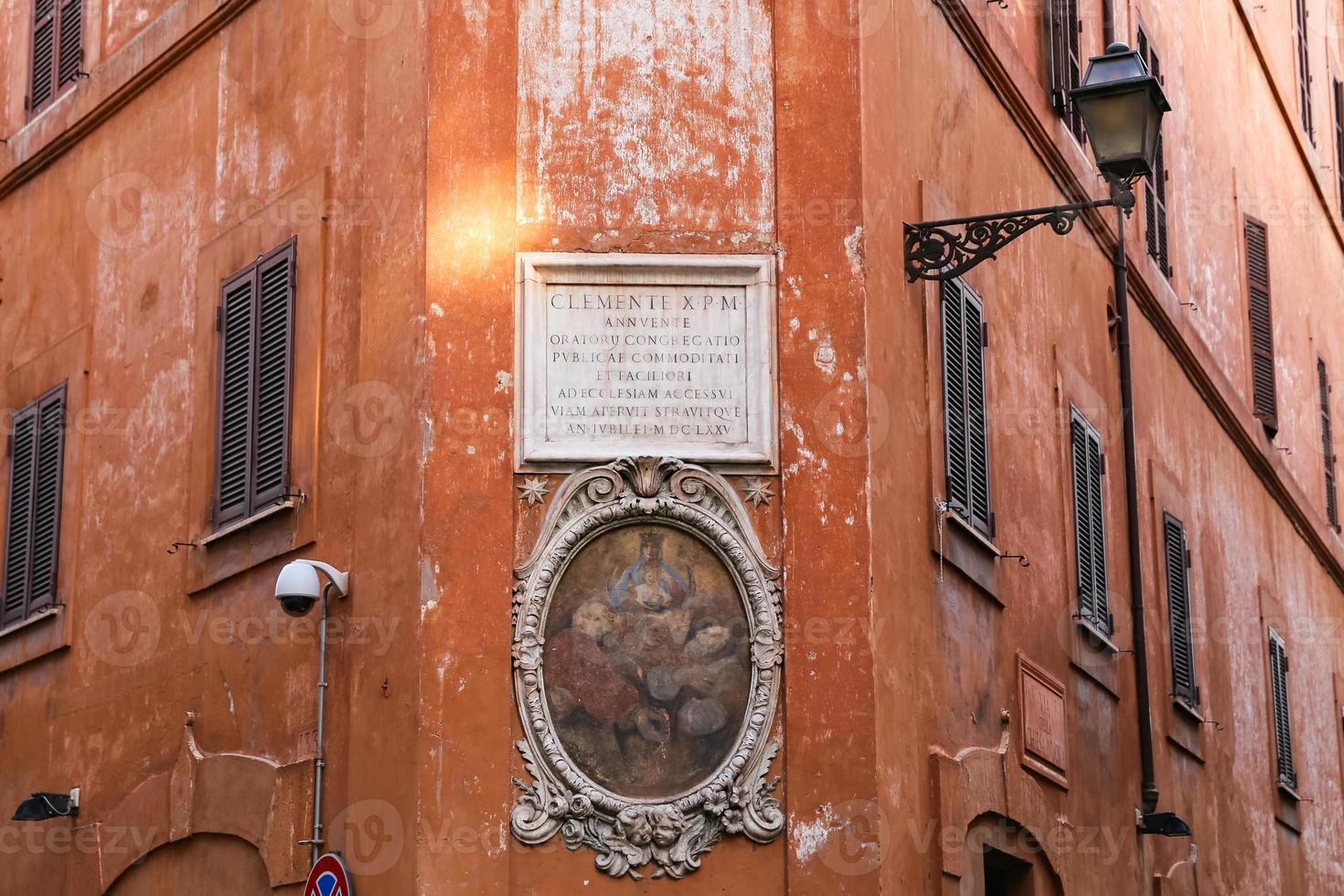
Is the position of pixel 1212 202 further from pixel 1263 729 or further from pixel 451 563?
pixel 451 563

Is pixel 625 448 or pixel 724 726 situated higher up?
pixel 625 448

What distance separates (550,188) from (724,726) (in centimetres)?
320

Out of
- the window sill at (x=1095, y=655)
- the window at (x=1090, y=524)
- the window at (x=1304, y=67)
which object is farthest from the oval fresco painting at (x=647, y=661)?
the window at (x=1304, y=67)

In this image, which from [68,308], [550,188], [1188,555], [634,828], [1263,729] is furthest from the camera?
[1263,729]

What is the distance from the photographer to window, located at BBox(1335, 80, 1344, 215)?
29.3 metres

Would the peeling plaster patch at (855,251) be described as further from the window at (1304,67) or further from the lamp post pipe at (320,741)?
the window at (1304,67)

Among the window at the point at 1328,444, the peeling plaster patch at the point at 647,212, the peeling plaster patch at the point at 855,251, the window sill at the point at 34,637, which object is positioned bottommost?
the window sill at the point at 34,637

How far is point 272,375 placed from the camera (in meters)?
14.0

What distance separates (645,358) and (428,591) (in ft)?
5.77

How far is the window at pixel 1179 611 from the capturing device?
746 inches

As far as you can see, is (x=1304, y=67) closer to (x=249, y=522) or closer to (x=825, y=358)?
(x=825, y=358)

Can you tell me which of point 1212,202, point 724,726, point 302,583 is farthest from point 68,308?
point 1212,202

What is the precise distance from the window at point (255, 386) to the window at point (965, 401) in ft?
13.3

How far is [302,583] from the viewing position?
12.5 meters
